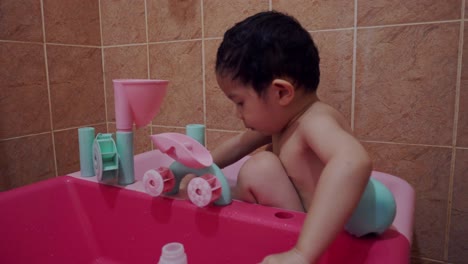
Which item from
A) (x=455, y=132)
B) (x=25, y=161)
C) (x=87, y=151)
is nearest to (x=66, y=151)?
(x=25, y=161)

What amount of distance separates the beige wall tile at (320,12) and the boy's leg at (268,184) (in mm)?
419

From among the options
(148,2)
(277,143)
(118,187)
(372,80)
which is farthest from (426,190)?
(148,2)

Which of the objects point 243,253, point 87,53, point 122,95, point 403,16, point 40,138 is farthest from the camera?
point 87,53

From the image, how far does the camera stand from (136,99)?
0.69 metres

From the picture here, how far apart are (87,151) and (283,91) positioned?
435 mm

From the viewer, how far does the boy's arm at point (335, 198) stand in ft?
1.45

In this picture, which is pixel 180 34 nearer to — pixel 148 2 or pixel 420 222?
pixel 148 2

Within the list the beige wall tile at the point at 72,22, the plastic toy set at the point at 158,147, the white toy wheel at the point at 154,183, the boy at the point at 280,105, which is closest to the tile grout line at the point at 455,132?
the boy at the point at 280,105

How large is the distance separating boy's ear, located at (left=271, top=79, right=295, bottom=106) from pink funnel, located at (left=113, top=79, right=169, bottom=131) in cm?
22

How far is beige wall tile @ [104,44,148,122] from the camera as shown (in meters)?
1.19

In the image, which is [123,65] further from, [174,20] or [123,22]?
[174,20]

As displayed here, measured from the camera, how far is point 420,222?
0.86 m

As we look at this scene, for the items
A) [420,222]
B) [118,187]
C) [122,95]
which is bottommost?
[420,222]

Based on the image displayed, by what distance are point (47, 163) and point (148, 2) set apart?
1.90 ft
